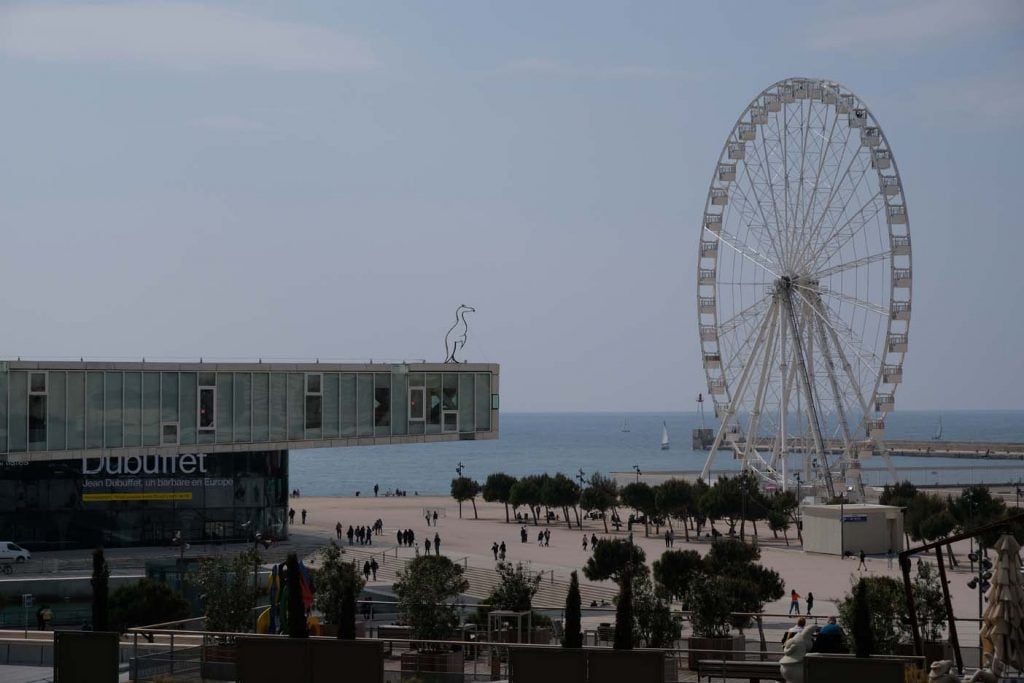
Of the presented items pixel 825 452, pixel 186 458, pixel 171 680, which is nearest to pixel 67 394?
→ pixel 186 458

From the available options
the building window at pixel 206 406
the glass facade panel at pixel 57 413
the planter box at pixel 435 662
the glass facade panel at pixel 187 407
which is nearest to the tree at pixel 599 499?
the building window at pixel 206 406

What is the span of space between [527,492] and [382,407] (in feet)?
122

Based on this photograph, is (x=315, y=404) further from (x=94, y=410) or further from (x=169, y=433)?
(x=94, y=410)

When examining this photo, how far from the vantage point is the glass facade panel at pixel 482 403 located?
147 feet

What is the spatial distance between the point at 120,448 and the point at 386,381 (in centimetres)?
787

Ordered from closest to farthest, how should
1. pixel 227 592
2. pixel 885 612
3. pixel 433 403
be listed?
pixel 227 592
pixel 885 612
pixel 433 403

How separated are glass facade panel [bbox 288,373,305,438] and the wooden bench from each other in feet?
95.8

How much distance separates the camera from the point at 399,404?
44500 mm

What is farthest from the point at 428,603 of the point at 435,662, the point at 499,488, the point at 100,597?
the point at 499,488

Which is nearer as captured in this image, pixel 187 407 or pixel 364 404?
pixel 187 407

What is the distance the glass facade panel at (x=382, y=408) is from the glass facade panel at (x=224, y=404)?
13.8 feet

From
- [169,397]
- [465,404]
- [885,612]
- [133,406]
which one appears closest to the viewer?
[885,612]

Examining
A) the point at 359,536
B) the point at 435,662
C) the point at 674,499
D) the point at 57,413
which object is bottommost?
the point at 359,536

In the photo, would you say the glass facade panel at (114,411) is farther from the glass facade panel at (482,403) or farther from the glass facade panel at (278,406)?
the glass facade panel at (482,403)
